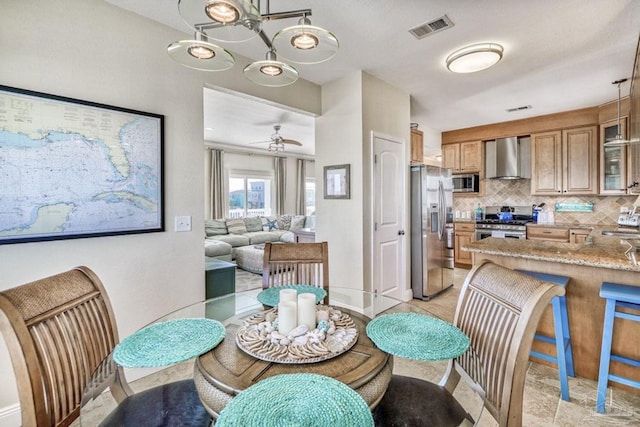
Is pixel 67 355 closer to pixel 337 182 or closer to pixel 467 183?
pixel 337 182

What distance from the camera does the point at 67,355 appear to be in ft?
3.51

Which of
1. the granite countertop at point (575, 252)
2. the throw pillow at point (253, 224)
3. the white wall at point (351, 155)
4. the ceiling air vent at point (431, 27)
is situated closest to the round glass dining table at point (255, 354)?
the granite countertop at point (575, 252)

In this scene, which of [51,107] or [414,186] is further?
[414,186]

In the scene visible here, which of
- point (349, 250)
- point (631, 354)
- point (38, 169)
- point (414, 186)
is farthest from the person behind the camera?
point (414, 186)

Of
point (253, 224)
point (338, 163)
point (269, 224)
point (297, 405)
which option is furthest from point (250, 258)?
point (297, 405)

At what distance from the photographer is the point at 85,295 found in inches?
48.4

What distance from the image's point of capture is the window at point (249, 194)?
7836 millimetres

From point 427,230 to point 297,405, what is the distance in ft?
11.4

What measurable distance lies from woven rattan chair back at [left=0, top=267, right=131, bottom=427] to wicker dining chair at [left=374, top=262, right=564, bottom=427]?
1077 millimetres

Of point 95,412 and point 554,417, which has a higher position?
point 95,412

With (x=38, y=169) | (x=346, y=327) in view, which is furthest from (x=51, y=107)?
(x=346, y=327)

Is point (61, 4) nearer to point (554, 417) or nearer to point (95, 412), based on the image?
point (95, 412)

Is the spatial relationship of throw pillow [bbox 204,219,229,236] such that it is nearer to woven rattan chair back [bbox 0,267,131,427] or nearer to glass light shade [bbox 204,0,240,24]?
woven rattan chair back [bbox 0,267,131,427]

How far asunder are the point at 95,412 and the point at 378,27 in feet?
9.32
